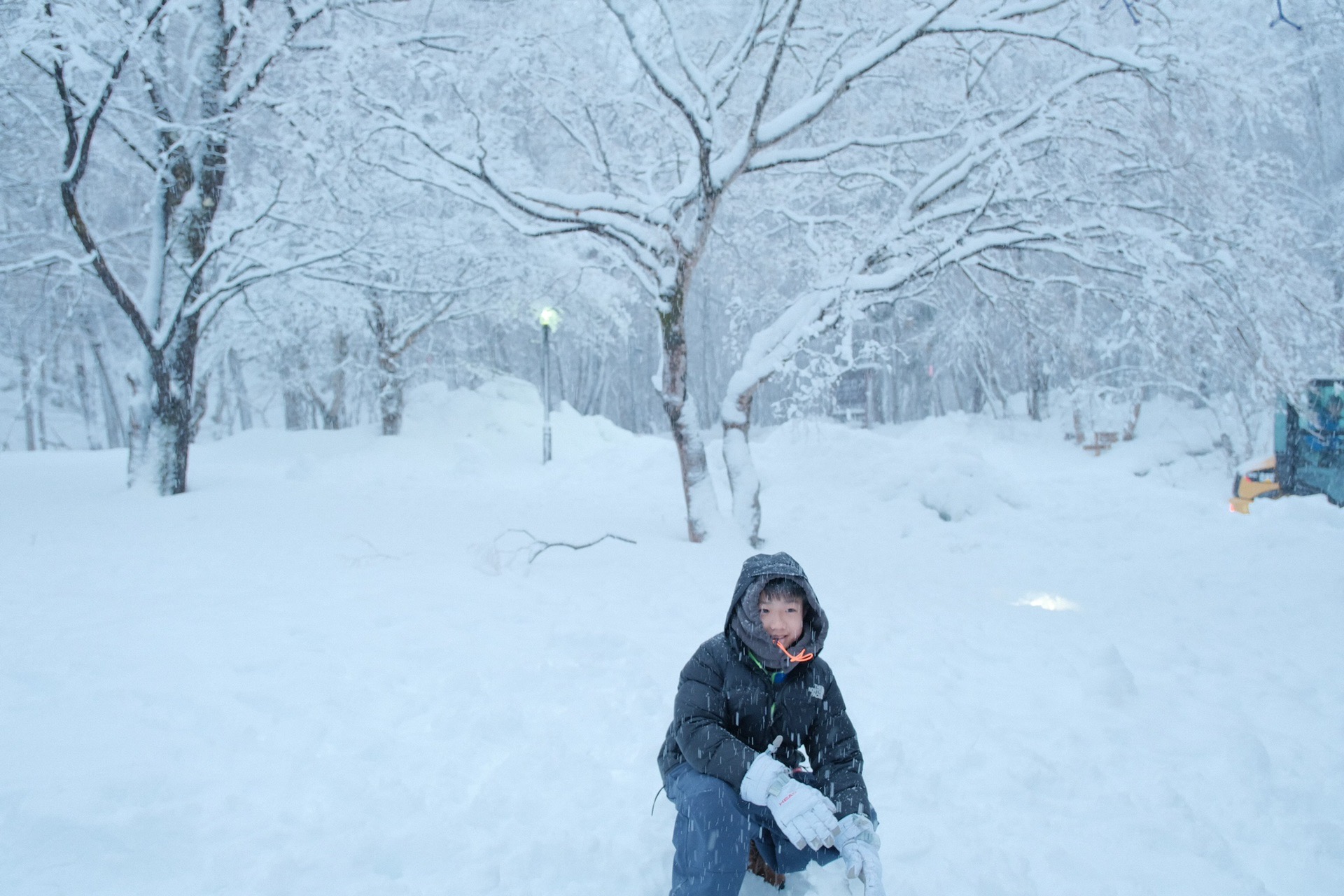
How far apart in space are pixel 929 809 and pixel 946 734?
71 centimetres

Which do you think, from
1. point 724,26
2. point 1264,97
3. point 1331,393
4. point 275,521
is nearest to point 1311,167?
point 1331,393

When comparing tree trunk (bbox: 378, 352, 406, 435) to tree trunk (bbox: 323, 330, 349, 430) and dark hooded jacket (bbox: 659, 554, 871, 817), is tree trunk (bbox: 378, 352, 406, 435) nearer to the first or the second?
tree trunk (bbox: 323, 330, 349, 430)

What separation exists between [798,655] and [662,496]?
9447mm

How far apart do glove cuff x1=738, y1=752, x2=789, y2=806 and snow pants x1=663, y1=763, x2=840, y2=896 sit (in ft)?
0.33

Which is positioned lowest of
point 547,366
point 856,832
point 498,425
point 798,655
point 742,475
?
point 856,832

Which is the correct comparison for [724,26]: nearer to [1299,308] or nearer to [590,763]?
[1299,308]

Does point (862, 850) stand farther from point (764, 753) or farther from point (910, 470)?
point (910, 470)

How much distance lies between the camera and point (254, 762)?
9.51 feet

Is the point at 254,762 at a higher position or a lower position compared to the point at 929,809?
higher

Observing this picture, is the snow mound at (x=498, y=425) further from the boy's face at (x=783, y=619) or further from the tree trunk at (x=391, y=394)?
the boy's face at (x=783, y=619)

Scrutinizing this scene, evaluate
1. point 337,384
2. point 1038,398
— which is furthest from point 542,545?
point 1038,398

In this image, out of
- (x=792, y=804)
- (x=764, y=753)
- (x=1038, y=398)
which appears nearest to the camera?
(x=792, y=804)

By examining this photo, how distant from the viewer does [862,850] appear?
1.91m

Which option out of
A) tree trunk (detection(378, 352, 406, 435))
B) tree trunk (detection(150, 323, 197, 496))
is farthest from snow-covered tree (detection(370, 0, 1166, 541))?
tree trunk (detection(378, 352, 406, 435))
